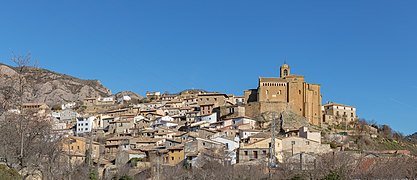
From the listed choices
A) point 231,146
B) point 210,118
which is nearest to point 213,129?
point 210,118

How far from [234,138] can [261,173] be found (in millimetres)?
12934

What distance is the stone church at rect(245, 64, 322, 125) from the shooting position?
6825cm

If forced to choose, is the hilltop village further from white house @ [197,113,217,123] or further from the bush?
the bush

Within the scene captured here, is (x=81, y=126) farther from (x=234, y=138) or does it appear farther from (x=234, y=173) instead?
(x=234, y=173)

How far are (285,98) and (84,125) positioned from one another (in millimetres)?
24889

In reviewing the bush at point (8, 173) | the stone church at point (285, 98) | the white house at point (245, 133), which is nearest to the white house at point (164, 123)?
the stone church at point (285, 98)

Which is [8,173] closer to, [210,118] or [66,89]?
[210,118]

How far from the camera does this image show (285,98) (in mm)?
69438

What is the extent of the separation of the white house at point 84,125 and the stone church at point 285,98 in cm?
1941

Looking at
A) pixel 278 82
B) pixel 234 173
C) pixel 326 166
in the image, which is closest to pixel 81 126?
pixel 278 82

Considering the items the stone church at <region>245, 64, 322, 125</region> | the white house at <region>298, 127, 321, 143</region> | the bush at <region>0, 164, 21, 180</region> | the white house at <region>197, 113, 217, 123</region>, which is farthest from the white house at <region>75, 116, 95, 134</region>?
the bush at <region>0, 164, 21, 180</region>

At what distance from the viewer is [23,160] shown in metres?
17.8

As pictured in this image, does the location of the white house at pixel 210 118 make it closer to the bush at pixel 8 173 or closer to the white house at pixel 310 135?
the white house at pixel 310 135

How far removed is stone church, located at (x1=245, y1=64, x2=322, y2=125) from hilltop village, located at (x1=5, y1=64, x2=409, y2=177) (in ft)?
0.38
